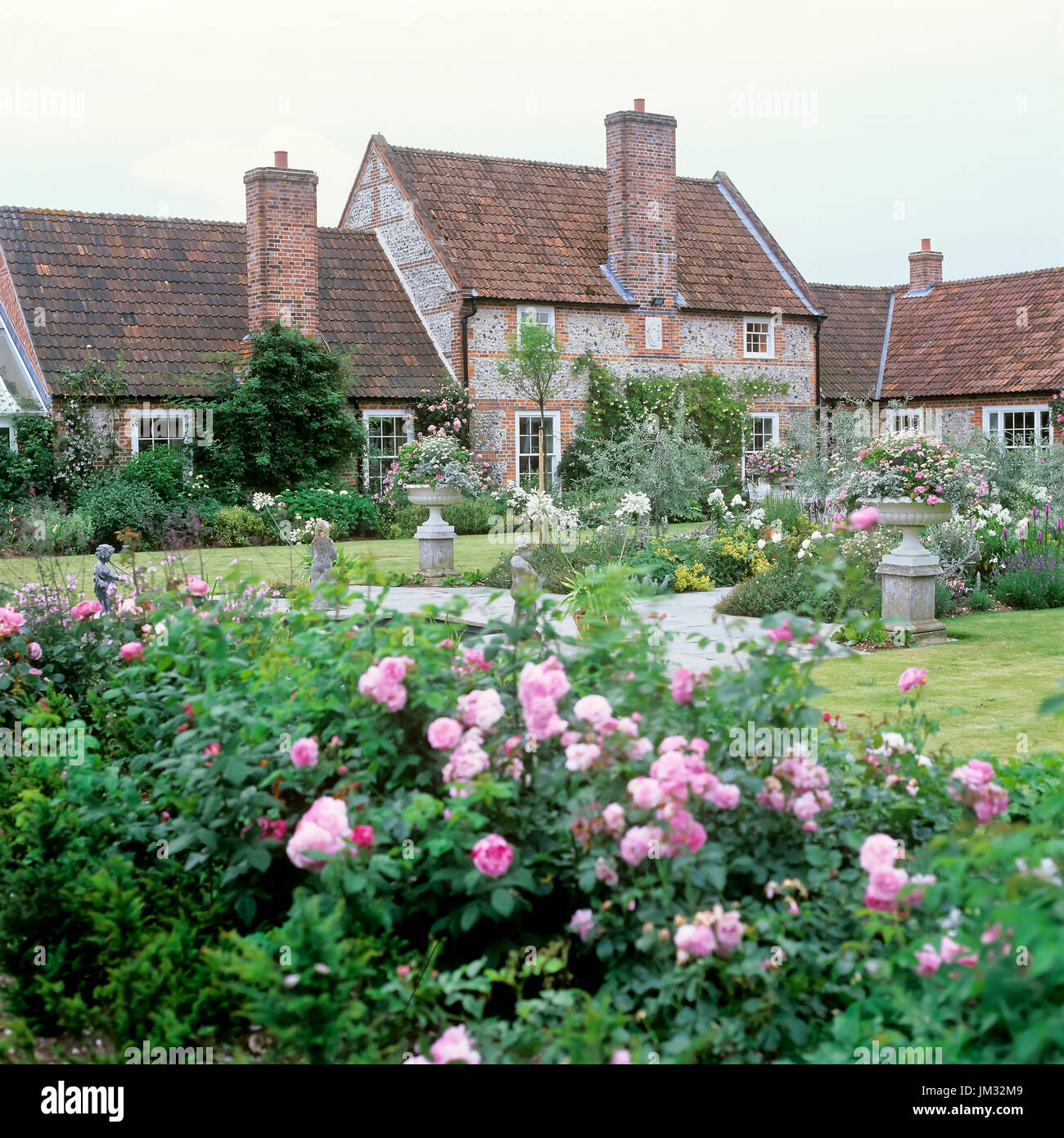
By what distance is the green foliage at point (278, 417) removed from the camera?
2397 centimetres

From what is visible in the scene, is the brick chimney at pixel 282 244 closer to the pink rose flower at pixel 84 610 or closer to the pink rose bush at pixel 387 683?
the pink rose flower at pixel 84 610

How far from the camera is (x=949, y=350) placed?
3250 cm

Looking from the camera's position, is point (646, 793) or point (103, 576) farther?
point (103, 576)

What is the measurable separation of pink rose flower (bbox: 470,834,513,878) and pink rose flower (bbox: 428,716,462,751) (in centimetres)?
36

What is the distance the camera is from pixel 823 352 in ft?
110

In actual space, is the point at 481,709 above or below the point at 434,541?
below

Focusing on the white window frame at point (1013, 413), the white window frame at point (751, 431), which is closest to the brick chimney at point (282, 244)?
the white window frame at point (751, 431)

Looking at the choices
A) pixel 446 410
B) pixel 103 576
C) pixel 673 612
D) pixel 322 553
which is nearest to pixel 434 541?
pixel 322 553

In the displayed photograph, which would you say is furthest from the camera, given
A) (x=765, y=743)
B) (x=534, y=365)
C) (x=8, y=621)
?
(x=534, y=365)

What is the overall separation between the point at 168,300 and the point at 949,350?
1975 cm

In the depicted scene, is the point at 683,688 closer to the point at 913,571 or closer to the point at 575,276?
the point at 913,571

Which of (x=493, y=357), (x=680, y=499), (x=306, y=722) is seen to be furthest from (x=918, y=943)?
(x=493, y=357)

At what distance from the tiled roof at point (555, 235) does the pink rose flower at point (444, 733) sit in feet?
77.3
